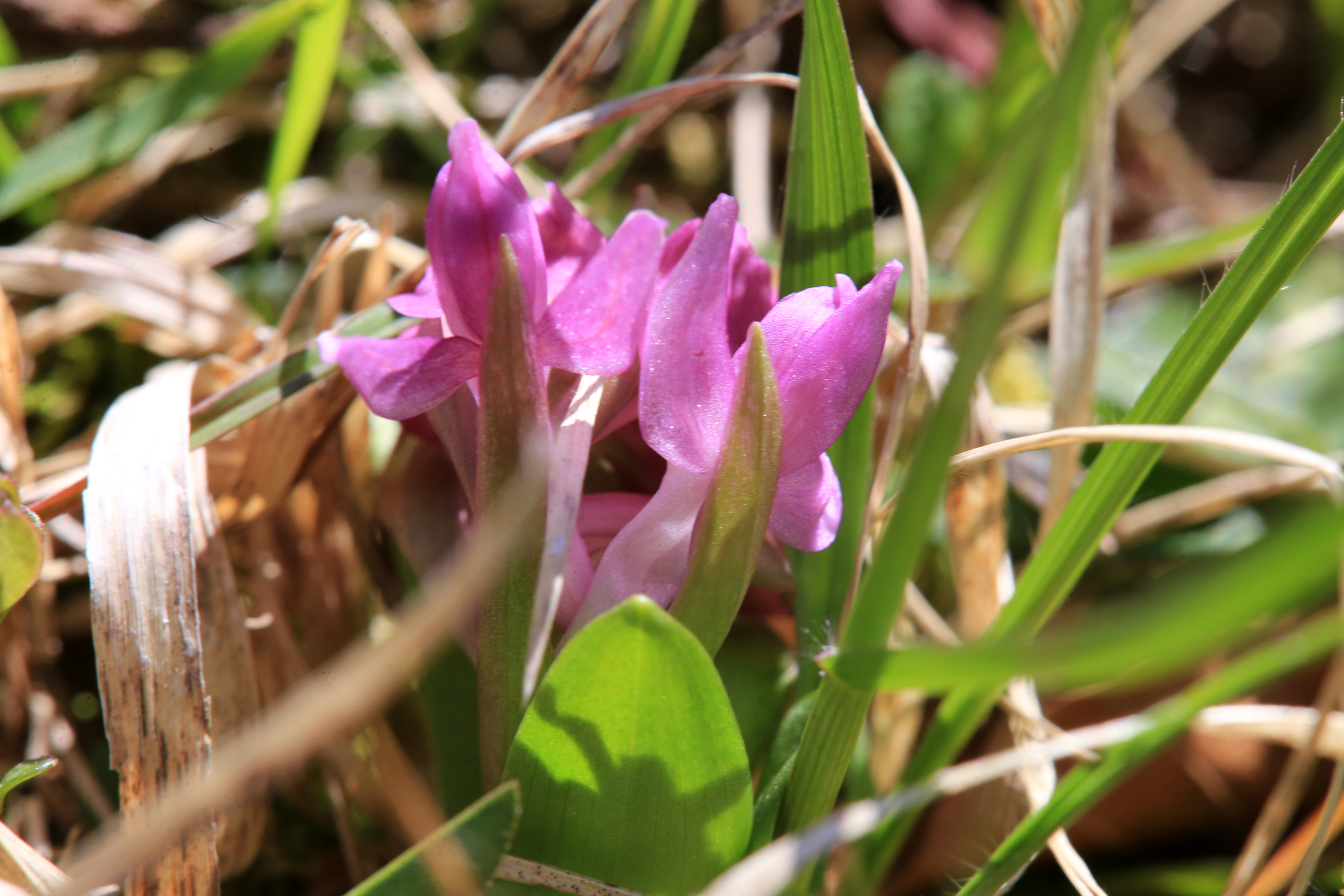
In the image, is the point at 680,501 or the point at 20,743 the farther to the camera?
the point at 20,743

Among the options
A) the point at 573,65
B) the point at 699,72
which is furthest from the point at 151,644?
the point at 699,72

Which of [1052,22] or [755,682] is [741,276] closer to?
[755,682]

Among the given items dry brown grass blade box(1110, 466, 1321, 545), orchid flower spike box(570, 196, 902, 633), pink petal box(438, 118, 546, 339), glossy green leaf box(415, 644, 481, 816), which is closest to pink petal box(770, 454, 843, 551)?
orchid flower spike box(570, 196, 902, 633)

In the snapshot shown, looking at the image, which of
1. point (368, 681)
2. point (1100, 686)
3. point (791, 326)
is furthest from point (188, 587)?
point (1100, 686)

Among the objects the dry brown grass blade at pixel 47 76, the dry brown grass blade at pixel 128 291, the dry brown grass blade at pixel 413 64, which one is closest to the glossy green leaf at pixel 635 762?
the dry brown grass blade at pixel 128 291

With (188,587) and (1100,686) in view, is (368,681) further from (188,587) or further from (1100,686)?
(1100,686)

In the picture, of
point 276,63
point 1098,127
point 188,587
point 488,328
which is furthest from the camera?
point 276,63
